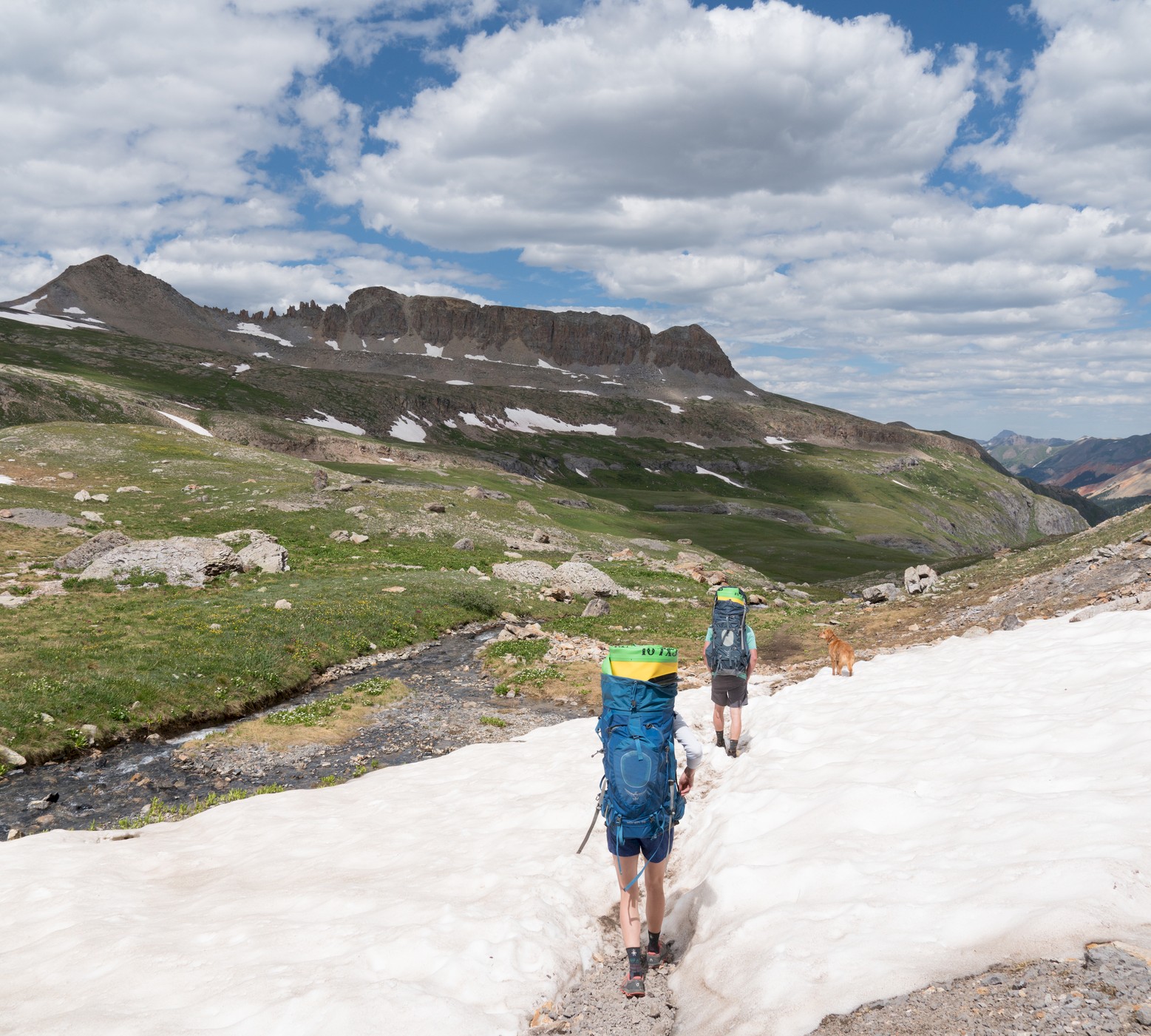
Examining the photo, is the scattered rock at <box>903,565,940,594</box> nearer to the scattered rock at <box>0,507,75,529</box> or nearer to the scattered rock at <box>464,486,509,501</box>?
the scattered rock at <box>464,486,509,501</box>

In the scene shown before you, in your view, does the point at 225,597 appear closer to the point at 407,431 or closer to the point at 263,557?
the point at 263,557

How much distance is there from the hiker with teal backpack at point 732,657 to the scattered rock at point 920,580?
3083cm

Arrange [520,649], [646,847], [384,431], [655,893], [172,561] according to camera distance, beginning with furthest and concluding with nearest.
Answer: [384,431], [172,561], [520,649], [655,893], [646,847]

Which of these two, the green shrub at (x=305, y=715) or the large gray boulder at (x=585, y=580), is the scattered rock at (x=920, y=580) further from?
the green shrub at (x=305, y=715)

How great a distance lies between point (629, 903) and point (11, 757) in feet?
60.9

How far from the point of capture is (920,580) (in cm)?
4306

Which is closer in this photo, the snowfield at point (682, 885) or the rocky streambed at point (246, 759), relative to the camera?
the snowfield at point (682, 885)

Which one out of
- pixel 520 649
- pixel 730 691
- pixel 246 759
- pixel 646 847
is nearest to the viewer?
pixel 646 847

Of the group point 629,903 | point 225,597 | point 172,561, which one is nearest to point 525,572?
point 225,597

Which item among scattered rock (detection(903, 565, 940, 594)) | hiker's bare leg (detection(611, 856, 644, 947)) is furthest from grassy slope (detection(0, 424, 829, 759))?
hiker's bare leg (detection(611, 856, 644, 947))

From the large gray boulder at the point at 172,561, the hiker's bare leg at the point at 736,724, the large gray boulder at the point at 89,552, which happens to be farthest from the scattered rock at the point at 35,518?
the hiker's bare leg at the point at 736,724

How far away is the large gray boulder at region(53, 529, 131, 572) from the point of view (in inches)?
1451

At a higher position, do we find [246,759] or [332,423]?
[332,423]

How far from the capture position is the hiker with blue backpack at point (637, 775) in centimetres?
816
